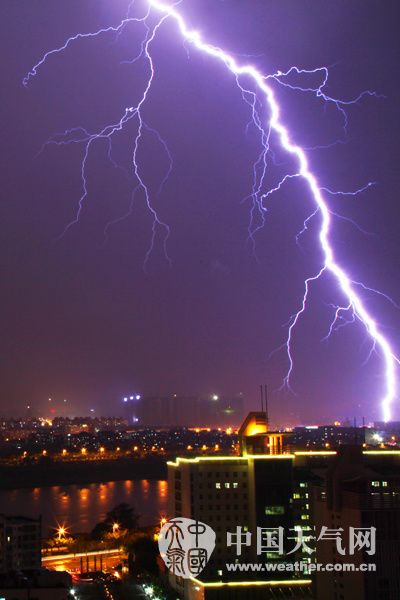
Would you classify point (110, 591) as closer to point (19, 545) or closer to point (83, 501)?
point (19, 545)

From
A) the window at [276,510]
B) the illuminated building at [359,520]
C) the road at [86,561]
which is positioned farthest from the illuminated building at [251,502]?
the illuminated building at [359,520]

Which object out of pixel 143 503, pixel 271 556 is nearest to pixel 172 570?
pixel 271 556

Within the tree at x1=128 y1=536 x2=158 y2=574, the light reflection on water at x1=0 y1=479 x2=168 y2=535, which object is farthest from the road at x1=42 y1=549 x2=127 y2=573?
the light reflection on water at x1=0 y1=479 x2=168 y2=535

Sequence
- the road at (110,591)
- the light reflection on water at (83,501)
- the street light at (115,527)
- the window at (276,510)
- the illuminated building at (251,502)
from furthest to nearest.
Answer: the light reflection on water at (83,501), the street light at (115,527), the window at (276,510), the road at (110,591), the illuminated building at (251,502)

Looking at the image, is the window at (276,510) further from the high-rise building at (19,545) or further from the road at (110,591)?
the high-rise building at (19,545)

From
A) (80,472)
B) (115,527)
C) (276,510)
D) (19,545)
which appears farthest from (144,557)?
(80,472)

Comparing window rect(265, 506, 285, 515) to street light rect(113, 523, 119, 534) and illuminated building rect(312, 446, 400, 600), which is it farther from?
street light rect(113, 523, 119, 534)
